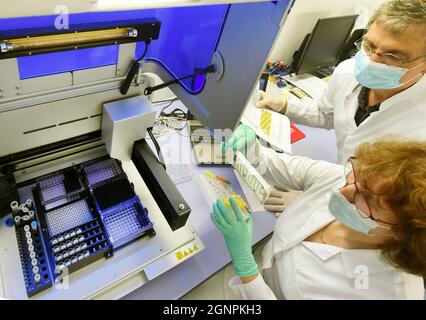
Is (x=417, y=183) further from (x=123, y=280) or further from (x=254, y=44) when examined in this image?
(x=123, y=280)

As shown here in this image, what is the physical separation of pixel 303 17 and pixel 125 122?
1902 millimetres

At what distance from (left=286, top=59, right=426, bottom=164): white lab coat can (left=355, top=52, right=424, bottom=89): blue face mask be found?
0.28 ft

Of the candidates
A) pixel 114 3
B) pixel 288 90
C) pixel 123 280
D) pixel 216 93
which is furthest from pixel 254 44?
pixel 288 90

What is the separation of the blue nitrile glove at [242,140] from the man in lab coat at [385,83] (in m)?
0.49

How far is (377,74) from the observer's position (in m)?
1.22

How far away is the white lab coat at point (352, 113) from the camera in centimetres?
124

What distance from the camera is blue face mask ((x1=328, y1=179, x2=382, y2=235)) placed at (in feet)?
2.95

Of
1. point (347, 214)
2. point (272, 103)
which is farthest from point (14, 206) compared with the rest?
point (272, 103)

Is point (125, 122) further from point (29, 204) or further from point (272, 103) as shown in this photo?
point (272, 103)

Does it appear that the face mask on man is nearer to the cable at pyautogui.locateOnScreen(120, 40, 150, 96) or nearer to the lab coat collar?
the lab coat collar

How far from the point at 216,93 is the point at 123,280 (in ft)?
2.21

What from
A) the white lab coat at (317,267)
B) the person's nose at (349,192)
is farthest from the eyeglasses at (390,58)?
the person's nose at (349,192)

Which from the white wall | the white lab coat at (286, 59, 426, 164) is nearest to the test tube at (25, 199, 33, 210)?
the white lab coat at (286, 59, 426, 164)

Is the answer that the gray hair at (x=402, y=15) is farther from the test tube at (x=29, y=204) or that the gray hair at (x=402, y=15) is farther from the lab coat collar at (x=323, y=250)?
the test tube at (x=29, y=204)
